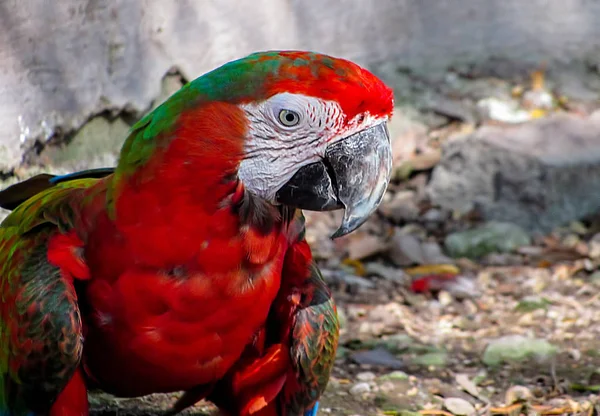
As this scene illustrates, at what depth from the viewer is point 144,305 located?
2.01 meters

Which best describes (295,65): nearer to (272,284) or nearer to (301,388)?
(272,284)

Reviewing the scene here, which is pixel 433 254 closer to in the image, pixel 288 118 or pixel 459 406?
pixel 459 406

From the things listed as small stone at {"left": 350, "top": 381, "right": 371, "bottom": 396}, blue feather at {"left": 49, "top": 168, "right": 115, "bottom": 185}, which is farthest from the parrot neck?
small stone at {"left": 350, "top": 381, "right": 371, "bottom": 396}

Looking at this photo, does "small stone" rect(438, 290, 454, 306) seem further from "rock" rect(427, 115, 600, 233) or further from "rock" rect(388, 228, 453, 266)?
"rock" rect(427, 115, 600, 233)

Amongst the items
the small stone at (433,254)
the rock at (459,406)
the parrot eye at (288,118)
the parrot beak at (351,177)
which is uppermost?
the parrot eye at (288,118)

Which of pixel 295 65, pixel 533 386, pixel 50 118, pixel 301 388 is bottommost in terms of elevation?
pixel 533 386

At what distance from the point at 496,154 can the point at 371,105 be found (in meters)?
2.38

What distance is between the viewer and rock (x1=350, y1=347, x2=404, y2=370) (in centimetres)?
297

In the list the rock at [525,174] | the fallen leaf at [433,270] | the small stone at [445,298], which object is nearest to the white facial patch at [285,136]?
the small stone at [445,298]

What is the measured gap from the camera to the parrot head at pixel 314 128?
1854mm

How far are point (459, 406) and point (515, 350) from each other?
431 mm

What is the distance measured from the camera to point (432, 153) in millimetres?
4301

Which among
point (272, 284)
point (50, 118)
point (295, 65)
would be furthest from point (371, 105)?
point (50, 118)

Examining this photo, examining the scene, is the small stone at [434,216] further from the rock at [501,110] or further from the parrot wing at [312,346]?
the parrot wing at [312,346]
